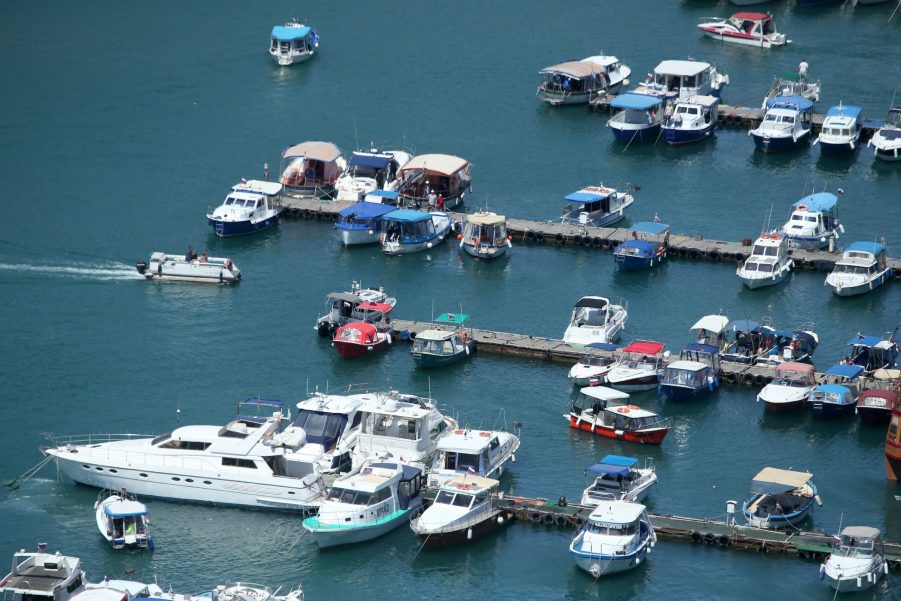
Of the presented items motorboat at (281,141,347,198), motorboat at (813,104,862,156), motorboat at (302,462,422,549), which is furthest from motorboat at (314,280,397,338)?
motorboat at (813,104,862,156)

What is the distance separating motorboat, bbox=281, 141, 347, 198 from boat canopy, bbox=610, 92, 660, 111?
757 inches

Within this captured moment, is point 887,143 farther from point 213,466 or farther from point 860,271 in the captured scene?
point 213,466

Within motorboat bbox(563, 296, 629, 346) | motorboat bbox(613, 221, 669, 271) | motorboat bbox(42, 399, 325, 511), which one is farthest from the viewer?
motorboat bbox(613, 221, 669, 271)

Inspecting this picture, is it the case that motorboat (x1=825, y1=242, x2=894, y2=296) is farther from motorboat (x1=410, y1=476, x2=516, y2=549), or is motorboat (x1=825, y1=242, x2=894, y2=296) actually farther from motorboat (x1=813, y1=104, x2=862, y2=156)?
motorboat (x1=410, y1=476, x2=516, y2=549)

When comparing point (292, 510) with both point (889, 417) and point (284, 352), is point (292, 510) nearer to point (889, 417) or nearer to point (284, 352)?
point (284, 352)

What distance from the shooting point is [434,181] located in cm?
10844

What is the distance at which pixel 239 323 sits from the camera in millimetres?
93188

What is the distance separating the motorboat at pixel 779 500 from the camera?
2773 inches

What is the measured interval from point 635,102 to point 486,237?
22.1 meters

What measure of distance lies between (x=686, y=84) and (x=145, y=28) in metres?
47.3

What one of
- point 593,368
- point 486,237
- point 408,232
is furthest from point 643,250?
point 593,368

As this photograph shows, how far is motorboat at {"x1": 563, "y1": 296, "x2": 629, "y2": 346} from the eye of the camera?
88375 mm

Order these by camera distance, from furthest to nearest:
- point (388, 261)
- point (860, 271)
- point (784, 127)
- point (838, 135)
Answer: point (784, 127) < point (838, 135) < point (388, 261) < point (860, 271)

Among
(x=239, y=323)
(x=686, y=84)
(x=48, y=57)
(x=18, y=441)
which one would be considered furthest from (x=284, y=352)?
(x=48, y=57)
